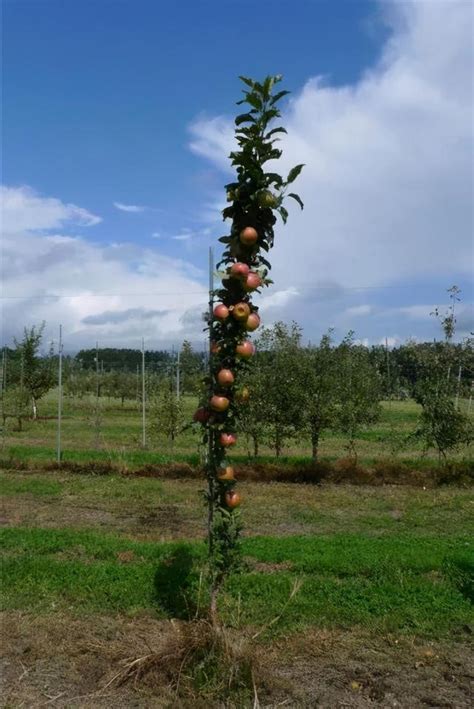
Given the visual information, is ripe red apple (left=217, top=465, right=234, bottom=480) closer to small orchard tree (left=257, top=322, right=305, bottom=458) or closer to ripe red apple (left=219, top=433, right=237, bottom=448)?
ripe red apple (left=219, top=433, right=237, bottom=448)

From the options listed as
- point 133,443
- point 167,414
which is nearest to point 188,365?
point 167,414

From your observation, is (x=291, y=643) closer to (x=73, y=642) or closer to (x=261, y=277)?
(x=73, y=642)

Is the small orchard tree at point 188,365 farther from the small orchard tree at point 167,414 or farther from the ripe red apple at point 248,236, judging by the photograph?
the ripe red apple at point 248,236

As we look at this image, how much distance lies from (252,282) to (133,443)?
1617cm

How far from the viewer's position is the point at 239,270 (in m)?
4.01

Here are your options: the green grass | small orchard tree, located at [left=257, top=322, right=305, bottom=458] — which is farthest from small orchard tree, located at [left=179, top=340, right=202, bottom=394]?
the green grass

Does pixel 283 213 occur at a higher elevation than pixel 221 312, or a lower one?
higher

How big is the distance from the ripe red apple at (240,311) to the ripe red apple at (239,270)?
0.20 metres

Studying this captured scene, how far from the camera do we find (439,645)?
5.02m

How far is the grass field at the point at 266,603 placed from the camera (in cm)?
423

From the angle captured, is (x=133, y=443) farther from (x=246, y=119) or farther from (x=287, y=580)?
(x=246, y=119)

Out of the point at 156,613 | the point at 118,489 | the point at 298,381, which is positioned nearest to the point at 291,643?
the point at 156,613

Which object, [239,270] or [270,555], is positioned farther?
[270,555]

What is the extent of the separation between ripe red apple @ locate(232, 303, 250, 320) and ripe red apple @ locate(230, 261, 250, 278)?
0.20 m
